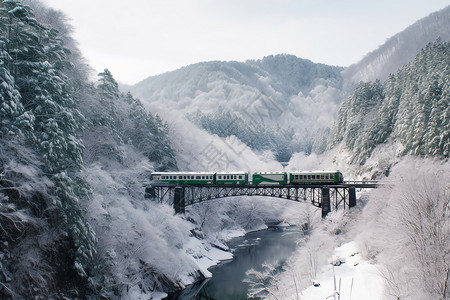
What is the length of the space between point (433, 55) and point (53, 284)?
72.0m

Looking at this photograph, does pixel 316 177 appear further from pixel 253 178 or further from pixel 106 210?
pixel 106 210

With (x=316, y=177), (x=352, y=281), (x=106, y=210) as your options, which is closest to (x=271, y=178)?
(x=316, y=177)

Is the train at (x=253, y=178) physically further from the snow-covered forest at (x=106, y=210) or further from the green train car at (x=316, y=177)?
the snow-covered forest at (x=106, y=210)

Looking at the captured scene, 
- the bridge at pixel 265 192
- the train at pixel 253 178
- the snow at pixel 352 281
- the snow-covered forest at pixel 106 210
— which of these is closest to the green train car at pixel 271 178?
the train at pixel 253 178

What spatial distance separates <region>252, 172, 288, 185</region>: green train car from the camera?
48622 millimetres

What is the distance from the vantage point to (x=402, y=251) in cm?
2386

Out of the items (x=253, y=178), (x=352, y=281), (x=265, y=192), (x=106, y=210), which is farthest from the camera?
(x=265, y=192)

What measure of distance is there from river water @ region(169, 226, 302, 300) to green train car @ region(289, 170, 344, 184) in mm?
11103

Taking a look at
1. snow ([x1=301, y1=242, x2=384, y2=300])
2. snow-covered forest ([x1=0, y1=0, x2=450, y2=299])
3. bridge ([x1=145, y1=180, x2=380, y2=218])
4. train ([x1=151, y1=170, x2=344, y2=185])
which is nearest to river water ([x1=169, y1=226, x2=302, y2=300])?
snow-covered forest ([x1=0, y1=0, x2=450, y2=299])

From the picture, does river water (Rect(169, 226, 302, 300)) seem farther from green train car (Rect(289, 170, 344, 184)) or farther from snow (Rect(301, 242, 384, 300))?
green train car (Rect(289, 170, 344, 184))

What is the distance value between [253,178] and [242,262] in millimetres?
11951

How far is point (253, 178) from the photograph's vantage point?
163 feet

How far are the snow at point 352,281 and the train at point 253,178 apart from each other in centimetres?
1569

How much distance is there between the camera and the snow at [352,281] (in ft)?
75.2
